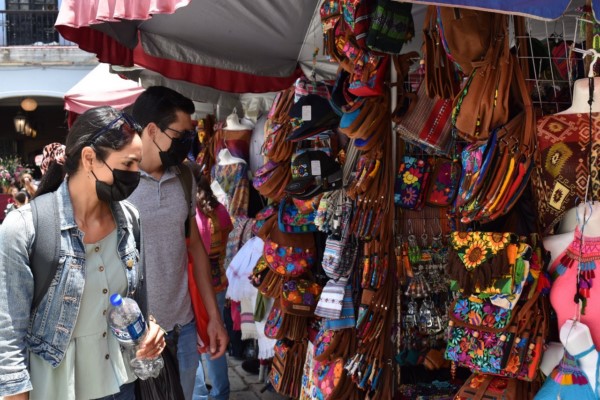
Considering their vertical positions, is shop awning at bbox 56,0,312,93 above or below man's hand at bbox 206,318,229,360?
above

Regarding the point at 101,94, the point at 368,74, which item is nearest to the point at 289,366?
the point at 368,74

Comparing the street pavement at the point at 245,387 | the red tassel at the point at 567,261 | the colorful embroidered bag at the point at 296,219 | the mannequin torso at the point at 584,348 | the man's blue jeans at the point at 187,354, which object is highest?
the red tassel at the point at 567,261

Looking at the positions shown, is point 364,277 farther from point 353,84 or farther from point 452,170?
point 353,84

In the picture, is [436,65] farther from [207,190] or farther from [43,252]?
[207,190]

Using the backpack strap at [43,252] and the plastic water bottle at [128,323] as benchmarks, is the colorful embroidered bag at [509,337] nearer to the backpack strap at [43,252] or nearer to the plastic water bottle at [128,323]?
the plastic water bottle at [128,323]

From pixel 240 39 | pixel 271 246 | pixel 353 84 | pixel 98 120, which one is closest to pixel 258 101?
pixel 240 39

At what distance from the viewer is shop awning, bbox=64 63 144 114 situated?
23.5 feet

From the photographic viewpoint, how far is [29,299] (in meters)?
2.08

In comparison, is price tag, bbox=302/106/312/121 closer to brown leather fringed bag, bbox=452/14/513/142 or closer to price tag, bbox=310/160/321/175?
price tag, bbox=310/160/321/175

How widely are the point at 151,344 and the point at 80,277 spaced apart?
1.26 ft

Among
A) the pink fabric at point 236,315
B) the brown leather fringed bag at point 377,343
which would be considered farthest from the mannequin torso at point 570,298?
the pink fabric at point 236,315

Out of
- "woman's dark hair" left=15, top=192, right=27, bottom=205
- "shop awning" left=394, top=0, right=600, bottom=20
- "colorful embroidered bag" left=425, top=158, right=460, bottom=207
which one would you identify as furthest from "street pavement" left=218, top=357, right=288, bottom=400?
"woman's dark hair" left=15, top=192, right=27, bottom=205

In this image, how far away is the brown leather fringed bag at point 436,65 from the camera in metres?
2.73

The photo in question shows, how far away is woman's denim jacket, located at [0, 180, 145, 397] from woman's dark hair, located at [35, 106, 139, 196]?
0.07 meters
